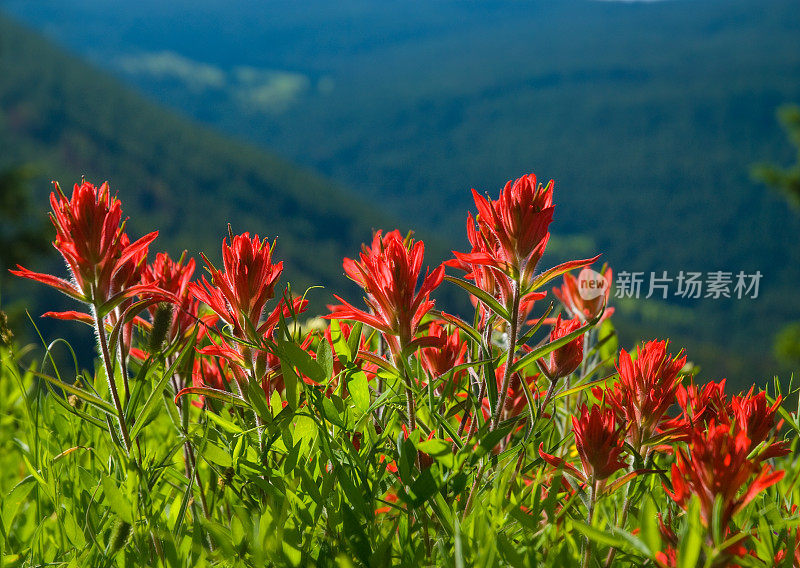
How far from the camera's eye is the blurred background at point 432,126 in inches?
2682

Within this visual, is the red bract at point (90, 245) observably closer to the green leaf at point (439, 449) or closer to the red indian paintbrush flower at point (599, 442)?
the green leaf at point (439, 449)

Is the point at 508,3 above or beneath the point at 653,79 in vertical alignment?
above

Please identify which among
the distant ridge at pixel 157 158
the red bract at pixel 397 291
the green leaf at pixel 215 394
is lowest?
the green leaf at pixel 215 394

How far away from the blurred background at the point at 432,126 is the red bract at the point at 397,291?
35.2 m

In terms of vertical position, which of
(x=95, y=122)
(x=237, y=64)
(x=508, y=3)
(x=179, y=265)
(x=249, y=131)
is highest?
(x=508, y=3)

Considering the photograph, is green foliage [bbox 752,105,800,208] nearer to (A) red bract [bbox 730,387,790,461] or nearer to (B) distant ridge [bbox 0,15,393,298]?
(A) red bract [bbox 730,387,790,461]

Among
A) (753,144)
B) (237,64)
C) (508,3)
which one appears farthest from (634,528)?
(508,3)

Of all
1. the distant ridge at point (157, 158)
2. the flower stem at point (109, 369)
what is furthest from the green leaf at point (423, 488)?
the distant ridge at point (157, 158)

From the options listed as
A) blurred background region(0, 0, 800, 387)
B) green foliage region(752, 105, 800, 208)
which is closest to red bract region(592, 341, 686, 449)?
green foliage region(752, 105, 800, 208)

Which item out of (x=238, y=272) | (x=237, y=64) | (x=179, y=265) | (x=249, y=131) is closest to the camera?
(x=238, y=272)

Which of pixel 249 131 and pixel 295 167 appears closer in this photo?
pixel 295 167

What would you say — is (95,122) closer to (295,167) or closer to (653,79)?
(295,167)

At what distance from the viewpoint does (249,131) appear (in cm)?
12125

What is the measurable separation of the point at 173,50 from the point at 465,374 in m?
147
